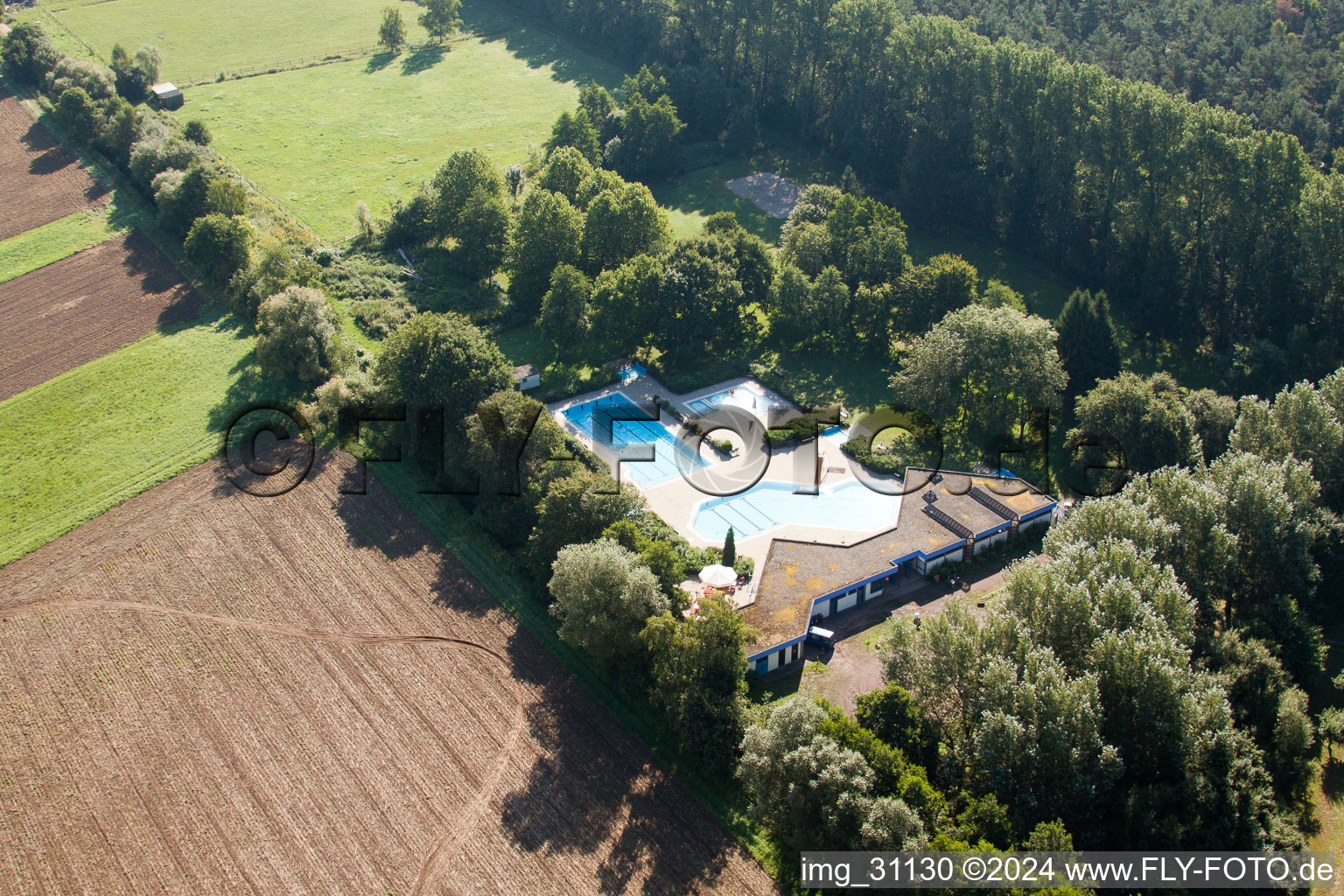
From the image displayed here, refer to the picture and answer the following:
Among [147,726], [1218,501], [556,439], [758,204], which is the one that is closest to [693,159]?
[758,204]

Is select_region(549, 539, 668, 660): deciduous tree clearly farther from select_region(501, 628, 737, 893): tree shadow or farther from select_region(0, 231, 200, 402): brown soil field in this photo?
select_region(0, 231, 200, 402): brown soil field

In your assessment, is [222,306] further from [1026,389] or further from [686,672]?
[1026,389]

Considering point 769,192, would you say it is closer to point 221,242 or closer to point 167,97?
point 221,242

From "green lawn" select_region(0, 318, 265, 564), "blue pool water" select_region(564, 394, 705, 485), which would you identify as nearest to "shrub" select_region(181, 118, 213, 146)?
"green lawn" select_region(0, 318, 265, 564)

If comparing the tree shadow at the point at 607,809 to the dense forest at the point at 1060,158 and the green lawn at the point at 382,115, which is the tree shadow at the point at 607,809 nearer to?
the dense forest at the point at 1060,158

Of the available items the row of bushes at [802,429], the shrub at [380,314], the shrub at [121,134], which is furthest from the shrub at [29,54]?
the row of bushes at [802,429]

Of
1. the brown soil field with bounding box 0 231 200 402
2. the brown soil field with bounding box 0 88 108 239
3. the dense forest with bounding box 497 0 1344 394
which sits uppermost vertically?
the dense forest with bounding box 497 0 1344 394
